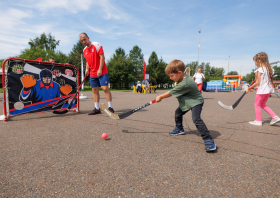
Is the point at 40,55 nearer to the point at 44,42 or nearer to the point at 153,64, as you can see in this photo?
the point at 44,42

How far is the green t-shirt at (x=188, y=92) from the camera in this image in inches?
104

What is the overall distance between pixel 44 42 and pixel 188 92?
54511 millimetres

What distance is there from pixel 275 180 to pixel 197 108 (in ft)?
3.98

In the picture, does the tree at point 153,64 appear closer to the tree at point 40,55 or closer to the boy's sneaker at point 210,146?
the tree at point 40,55

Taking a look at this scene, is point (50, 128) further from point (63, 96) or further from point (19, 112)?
point (63, 96)

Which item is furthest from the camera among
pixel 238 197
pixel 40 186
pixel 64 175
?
pixel 64 175

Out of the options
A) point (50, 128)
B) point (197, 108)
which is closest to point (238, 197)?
point (197, 108)

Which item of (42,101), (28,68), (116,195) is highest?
(28,68)

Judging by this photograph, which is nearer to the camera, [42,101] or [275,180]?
[275,180]

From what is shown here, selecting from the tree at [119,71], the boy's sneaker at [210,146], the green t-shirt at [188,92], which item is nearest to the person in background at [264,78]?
the green t-shirt at [188,92]

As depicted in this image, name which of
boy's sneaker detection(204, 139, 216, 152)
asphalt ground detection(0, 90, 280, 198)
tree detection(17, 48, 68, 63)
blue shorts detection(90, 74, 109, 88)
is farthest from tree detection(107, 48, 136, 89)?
boy's sneaker detection(204, 139, 216, 152)

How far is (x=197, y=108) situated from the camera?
2.61m

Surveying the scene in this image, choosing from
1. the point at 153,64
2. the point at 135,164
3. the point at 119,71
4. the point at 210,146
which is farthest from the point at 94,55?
the point at 153,64

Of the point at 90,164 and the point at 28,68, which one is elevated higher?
the point at 28,68
